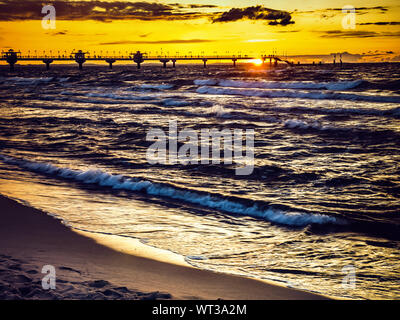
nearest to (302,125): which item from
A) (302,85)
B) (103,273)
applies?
(103,273)

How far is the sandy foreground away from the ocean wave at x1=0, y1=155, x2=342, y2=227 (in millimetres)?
2879

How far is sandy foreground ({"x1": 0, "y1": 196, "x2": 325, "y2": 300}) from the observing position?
16.8 feet

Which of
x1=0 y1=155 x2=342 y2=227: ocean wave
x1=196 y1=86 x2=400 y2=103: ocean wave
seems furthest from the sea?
x1=196 y1=86 x2=400 y2=103: ocean wave

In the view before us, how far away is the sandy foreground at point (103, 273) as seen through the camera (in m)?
5.13

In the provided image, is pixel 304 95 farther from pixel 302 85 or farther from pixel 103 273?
pixel 103 273

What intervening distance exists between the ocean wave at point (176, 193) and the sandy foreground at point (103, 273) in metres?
2.88

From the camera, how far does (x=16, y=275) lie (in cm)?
541

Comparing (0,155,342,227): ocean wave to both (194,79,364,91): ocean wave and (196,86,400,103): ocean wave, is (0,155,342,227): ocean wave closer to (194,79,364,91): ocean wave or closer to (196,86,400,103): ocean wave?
(196,86,400,103): ocean wave

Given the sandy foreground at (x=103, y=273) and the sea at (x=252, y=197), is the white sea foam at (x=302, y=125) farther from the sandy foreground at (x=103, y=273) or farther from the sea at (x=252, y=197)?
the sandy foreground at (x=103, y=273)

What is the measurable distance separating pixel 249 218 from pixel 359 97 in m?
33.9

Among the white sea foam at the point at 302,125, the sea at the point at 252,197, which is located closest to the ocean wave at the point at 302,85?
the white sea foam at the point at 302,125

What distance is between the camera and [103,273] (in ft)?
19.2

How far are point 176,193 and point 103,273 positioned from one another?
5037mm
